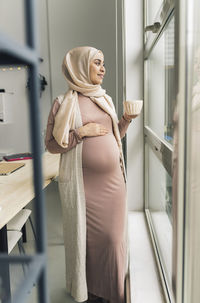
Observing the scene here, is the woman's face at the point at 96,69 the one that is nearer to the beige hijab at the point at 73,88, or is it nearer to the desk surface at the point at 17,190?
the beige hijab at the point at 73,88

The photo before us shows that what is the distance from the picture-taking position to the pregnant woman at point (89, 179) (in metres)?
1.71

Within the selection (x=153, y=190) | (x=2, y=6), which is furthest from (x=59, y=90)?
(x=153, y=190)

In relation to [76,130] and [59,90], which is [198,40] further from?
[59,90]

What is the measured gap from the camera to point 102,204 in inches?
69.3

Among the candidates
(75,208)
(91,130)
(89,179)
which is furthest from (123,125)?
(75,208)

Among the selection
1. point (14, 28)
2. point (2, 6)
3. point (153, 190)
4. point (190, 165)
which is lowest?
point (153, 190)

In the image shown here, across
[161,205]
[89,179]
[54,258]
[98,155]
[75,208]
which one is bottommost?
[54,258]

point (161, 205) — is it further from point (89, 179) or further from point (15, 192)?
point (15, 192)

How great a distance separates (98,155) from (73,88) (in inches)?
16.5

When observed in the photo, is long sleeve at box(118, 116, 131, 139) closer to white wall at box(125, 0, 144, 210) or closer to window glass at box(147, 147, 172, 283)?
window glass at box(147, 147, 172, 283)

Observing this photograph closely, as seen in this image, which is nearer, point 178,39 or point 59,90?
point 178,39

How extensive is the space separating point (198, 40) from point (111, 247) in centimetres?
130

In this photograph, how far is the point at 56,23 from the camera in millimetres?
4051

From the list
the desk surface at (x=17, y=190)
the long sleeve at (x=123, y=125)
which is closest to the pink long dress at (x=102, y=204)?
the long sleeve at (x=123, y=125)
